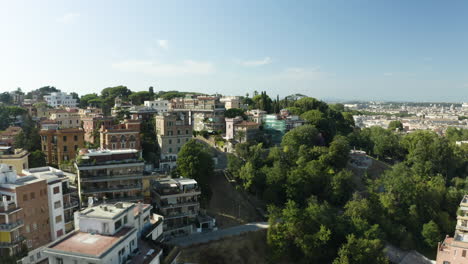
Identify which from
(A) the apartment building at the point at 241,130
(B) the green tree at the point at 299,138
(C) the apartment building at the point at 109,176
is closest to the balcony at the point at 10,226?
(C) the apartment building at the point at 109,176

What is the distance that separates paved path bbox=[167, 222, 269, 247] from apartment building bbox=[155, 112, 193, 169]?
1445 cm

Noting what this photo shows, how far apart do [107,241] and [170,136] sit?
30.7m

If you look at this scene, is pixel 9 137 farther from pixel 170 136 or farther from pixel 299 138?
pixel 299 138

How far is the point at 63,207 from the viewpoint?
29.0m

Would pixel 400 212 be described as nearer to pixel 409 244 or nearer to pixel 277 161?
pixel 409 244

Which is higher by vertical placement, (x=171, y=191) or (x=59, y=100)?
(x=59, y=100)

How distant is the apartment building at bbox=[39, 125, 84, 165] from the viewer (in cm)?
4294

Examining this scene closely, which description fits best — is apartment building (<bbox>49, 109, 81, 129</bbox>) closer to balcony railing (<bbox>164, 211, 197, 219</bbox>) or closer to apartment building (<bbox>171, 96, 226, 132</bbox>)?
apartment building (<bbox>171, 96, 226, 132</bbox>)

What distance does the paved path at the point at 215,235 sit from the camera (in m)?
33.1

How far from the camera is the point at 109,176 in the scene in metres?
32.9

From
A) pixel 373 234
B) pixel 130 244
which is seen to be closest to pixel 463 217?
pixel 373 234

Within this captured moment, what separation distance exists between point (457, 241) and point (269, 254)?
19871mm

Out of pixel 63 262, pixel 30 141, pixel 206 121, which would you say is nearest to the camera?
pixel 63 262

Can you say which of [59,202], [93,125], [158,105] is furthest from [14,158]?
[158,105]
